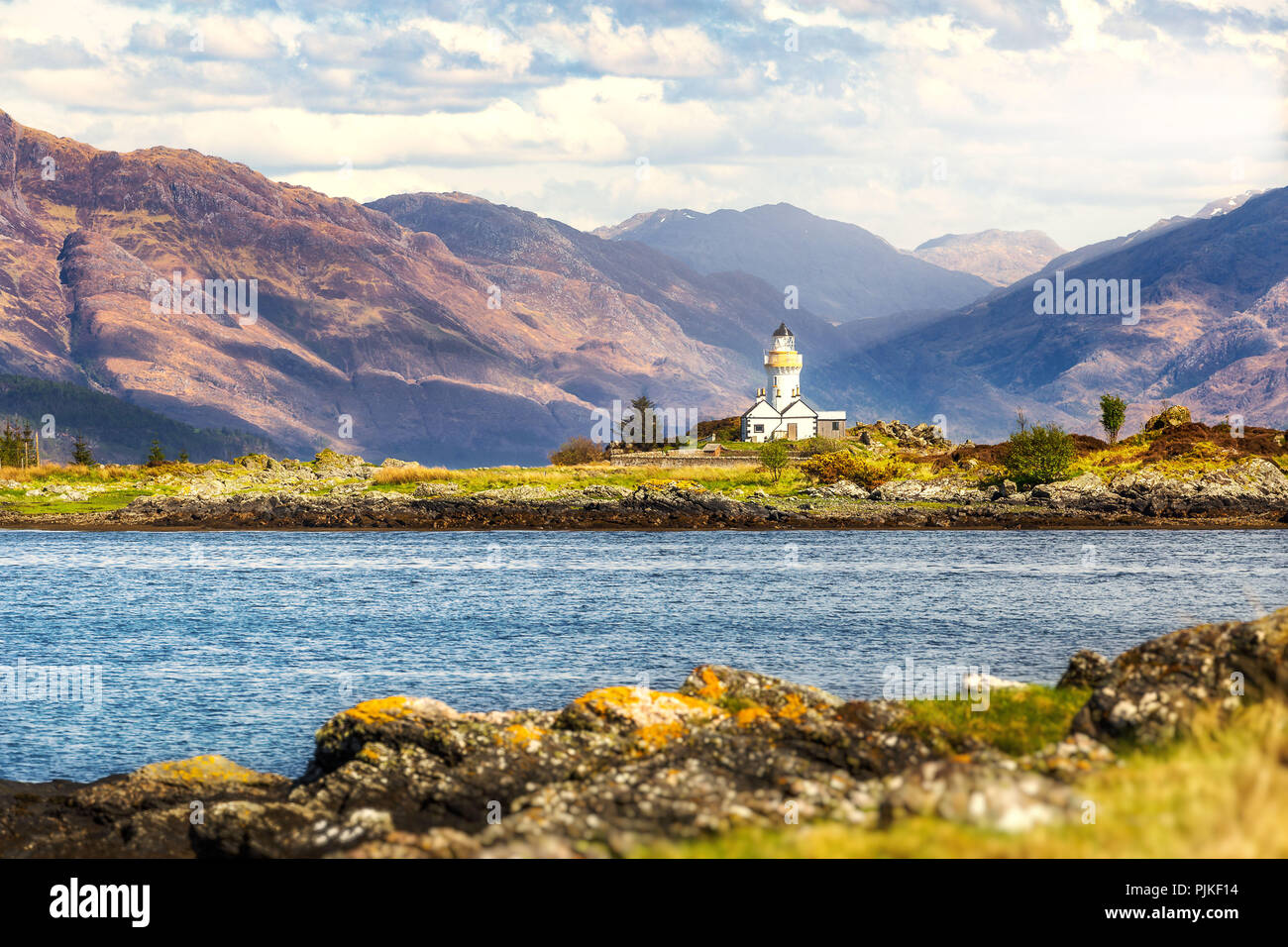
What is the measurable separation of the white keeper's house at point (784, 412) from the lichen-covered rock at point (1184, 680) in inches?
4877

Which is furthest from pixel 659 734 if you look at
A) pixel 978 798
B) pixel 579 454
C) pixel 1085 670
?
pixel 579 454

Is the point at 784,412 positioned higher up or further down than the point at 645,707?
higher up

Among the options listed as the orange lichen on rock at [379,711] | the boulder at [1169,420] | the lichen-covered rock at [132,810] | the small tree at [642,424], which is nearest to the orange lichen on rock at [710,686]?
the orange lichen on rock at [379,711]

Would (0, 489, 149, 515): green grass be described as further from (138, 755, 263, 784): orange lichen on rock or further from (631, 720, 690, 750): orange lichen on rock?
(631, 720, 690, 750): orange lichen on rock

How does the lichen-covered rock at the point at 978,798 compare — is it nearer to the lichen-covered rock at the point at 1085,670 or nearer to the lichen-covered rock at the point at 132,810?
the lichen-covered rock at the point at 1085,670

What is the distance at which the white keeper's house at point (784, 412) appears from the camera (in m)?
148

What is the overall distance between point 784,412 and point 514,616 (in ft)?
330

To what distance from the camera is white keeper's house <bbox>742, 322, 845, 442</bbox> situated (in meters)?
148

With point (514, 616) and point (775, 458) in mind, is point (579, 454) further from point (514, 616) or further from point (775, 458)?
point (514, 616)

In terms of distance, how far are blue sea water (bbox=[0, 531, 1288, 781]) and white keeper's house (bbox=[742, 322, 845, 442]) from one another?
5209cm

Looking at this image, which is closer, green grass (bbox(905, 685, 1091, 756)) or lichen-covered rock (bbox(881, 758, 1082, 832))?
lichen-covered rock (bbox(881, 758, 1082, 832))

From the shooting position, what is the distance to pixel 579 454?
15425cm

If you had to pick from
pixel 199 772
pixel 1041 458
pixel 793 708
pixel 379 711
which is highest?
pixel 1041 458

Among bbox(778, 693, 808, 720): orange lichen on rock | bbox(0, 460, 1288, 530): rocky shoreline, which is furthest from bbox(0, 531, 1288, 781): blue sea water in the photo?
bbox(778, 693, 808, 720): orange lichen on rock
